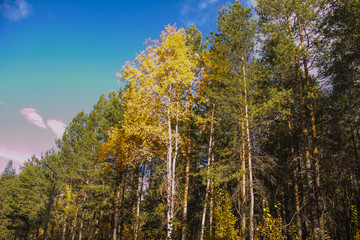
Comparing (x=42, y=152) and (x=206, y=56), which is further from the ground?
(x=206, y=56)

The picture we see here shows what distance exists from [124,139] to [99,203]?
5.99m

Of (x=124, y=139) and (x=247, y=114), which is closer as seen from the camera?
(x=247, y=114)

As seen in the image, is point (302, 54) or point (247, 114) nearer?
point (302, 54)

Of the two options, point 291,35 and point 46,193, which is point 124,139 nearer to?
point 291,35

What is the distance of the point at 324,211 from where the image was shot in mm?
6012

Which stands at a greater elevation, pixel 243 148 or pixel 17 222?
pixel 243 148

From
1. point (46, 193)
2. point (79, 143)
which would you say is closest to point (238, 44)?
point (79, 143)

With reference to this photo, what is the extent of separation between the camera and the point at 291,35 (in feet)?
24.6

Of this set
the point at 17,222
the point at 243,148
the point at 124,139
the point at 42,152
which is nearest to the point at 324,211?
the point at 243,148

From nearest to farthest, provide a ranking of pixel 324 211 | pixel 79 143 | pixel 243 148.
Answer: pixel 324 211, pixel 243 148, pixel 79 143

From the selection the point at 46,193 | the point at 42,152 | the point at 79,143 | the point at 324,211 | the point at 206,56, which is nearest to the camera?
the point at 324,211

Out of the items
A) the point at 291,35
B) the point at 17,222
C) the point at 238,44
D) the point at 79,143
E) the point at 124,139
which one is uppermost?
the point at 238,44

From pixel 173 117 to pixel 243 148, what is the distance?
11.0ft

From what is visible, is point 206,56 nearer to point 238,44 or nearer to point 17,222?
point 238,44
